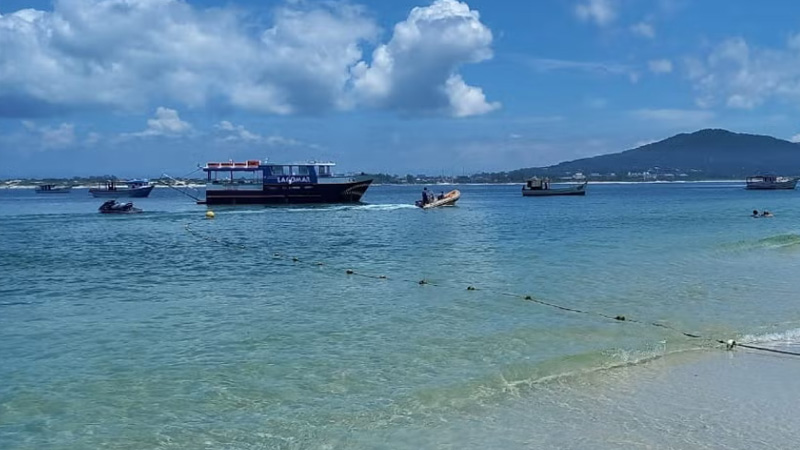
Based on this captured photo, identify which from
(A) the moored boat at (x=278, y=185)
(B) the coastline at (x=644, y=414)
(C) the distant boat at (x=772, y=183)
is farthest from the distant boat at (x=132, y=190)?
(B) the coastline at (x=644, y=414)

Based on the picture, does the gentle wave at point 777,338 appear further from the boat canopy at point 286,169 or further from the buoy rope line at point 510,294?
the boat canopy at point 286,169

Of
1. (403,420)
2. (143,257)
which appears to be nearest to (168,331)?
(403,420)

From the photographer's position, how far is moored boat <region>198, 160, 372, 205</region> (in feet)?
265

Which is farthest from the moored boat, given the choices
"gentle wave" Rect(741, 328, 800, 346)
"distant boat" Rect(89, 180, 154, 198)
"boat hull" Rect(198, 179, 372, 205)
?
"gentle wave" Rect(741, 328, 800, 346)

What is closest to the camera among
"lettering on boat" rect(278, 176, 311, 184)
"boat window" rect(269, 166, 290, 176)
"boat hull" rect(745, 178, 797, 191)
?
"lettering on boat" rect(278, 176, 311, 184)

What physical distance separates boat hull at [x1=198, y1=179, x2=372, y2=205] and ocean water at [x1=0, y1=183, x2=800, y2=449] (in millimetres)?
49764

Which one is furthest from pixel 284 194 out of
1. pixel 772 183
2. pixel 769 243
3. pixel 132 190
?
pixel 772 183

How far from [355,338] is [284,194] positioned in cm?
6795

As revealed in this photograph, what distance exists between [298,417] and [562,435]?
10.9 feet

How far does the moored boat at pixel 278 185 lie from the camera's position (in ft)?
265

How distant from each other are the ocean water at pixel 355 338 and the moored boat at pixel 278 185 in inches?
1969

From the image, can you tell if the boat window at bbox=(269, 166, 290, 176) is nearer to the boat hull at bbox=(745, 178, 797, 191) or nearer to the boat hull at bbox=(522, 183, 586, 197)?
the boat hull at bbox=(522, 183, 586, 197)

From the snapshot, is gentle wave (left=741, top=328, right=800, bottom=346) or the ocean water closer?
the ocean water

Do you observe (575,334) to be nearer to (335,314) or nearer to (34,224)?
A: (335,314)
